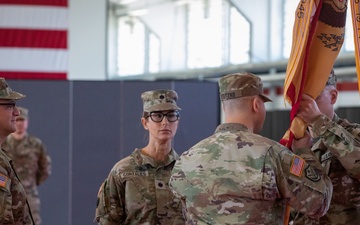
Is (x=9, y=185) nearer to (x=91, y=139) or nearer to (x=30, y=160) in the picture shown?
(x=30, y=160)

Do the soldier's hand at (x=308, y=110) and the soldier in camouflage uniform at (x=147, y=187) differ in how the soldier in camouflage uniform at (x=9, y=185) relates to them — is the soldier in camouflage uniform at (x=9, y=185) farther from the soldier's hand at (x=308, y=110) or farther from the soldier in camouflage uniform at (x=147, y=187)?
the soldier's hand at (x=308, y=110)

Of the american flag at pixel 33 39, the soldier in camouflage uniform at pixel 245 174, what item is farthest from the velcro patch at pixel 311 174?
the american flag at pixel 33 39

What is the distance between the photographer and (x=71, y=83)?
928cm

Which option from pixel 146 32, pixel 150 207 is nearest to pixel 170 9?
pixel 146 32

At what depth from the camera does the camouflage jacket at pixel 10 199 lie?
4328 millimetres

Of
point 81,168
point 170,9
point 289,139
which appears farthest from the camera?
point 170,9

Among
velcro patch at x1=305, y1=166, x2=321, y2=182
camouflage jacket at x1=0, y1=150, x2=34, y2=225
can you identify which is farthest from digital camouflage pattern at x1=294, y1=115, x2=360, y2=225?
camouflage jacket at x1=0, y1=150, x2=34, y2=225

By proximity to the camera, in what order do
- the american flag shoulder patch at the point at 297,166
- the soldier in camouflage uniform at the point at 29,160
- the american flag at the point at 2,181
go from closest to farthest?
1. the american flag shoulder patch at the point at 297,166
2. the american flag at the point at 2,181
3. the soldier in camouflage uniform at the point at 29,160

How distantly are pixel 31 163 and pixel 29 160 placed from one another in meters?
0.03

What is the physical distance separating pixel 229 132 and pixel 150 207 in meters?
1.30

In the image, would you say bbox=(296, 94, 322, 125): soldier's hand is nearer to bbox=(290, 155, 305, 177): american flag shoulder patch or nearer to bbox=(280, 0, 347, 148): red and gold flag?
bbox=(280, 0, 347, 148): red and gold flag

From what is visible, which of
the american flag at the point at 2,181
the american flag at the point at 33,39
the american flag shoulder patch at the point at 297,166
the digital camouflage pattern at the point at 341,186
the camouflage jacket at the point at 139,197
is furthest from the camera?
the american flag at the point at 33,39

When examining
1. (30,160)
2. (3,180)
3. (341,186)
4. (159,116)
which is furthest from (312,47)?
(30,160)

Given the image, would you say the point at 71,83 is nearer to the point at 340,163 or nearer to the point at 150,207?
the point at 150,207
